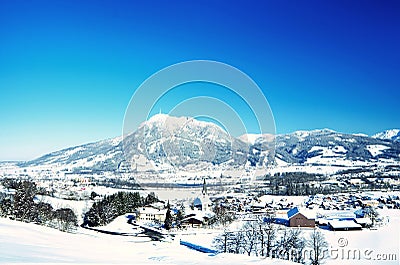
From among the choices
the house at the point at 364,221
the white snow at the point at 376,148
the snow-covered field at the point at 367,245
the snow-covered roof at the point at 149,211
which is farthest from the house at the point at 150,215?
the white snow at the point at 376,148

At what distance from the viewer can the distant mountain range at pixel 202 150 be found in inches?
1709

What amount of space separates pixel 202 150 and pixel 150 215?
2908 centimetres

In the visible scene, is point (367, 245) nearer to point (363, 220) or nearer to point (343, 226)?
point (343, 226)

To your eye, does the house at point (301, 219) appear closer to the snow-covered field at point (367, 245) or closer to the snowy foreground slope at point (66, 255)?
the snow-covered field at point (367, 245)

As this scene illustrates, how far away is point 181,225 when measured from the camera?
21.5m

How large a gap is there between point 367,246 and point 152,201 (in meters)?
19.8

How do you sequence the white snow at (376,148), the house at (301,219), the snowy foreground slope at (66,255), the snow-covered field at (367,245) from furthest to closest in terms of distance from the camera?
the white snow at (376,148), the house at (301,219), the snow-covered field at (367,245), the snowy foreground slope at (66,255)

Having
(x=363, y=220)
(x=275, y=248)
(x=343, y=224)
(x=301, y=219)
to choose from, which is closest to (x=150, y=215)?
(x=301, y=219)

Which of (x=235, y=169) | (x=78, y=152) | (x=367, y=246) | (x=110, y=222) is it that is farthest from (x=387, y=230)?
(x=78, y=152)

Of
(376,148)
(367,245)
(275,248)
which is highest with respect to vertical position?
(376,148)

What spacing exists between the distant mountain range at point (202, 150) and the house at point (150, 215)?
587 centimetres

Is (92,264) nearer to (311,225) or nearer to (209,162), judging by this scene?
(311,225)

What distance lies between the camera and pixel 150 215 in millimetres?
25188

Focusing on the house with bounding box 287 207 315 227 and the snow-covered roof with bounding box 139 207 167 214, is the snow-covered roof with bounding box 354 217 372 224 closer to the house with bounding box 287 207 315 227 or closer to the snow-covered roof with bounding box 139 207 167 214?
the house with bounding box 287 207 315 227
